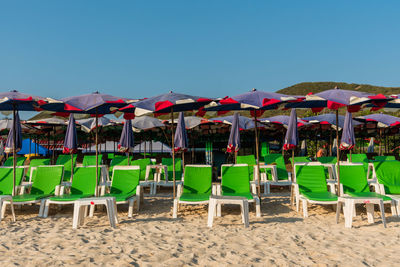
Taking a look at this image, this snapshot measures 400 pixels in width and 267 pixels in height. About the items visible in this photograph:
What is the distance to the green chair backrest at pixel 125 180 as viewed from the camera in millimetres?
6109

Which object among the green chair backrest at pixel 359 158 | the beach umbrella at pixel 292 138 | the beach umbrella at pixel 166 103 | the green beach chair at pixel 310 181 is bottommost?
the green beach chair at pixel 310 181

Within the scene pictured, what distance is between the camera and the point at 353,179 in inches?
237

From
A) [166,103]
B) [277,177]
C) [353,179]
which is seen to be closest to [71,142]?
[166,103]

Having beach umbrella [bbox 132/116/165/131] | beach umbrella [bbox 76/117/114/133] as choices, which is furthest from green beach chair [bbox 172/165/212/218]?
beach umbrella [bbox 76/117/114/133]

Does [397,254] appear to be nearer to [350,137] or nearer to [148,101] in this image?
[148,101]

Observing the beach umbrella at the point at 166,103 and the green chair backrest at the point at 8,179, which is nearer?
the beach umbrella at the point at 166,103

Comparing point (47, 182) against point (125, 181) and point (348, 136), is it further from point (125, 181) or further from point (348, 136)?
point (348, 136)

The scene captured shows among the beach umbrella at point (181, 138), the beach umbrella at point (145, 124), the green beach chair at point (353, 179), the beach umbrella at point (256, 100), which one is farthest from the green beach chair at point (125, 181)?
the beach umbrella at point (145, 124)

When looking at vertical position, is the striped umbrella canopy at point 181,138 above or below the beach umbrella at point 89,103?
below

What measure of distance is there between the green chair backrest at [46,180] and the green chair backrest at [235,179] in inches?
125

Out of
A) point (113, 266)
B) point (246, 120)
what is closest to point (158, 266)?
point (113, 266)

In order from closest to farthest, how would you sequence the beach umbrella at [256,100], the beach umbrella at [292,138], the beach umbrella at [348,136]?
the beach umbrella at [256,100], the beach umbrella at [348,136], the beach umbrella at [292,138]

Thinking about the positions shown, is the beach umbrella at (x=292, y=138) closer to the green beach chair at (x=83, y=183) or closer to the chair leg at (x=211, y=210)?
the chair leg at (x=211, y=210)

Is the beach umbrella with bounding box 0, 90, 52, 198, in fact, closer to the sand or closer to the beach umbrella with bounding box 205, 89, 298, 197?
the sand
